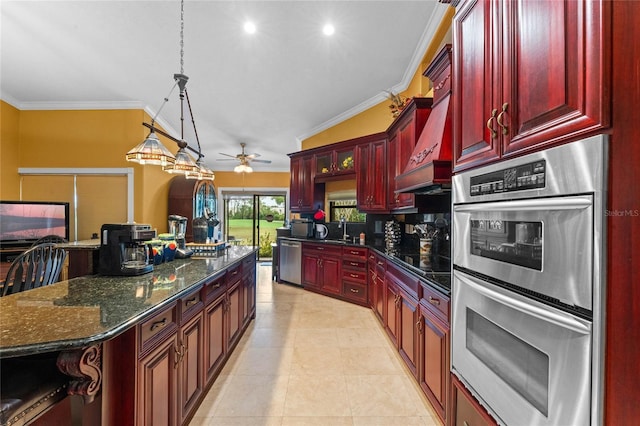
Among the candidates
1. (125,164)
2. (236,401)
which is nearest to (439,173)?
(236,401)

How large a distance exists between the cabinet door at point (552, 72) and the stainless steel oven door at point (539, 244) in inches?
8.4

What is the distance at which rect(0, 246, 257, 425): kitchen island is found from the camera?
36.5 inches

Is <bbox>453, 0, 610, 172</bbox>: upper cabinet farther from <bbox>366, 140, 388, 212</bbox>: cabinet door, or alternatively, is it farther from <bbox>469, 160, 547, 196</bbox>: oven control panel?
<bbox>366, 140, 388, 212</bbox>: cabinet door

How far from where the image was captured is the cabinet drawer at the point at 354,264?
3801 millimetres

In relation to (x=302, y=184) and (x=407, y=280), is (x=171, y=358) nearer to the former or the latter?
(x=407, y=280)

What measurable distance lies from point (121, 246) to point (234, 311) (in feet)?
3.92

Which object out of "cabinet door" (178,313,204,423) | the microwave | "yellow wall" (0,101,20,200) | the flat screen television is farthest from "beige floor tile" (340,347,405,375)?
"yellow wall" (0,101,20,200)

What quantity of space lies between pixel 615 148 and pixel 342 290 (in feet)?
12.0

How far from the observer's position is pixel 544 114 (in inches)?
32.5

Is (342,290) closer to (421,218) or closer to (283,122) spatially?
(421,218)

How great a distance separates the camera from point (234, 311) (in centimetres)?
251

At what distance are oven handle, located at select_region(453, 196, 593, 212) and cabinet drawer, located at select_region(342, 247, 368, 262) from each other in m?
2.73

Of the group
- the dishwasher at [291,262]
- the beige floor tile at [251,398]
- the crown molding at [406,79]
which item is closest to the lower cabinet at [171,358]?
the beige floor tile at [251,398]

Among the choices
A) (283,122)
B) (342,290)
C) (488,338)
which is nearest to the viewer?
(488,338)
